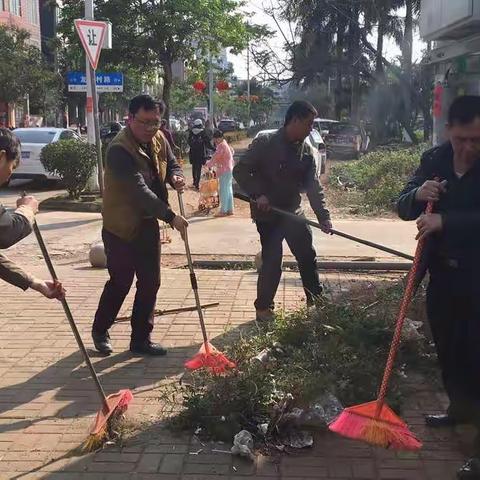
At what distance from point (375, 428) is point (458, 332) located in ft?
2.11

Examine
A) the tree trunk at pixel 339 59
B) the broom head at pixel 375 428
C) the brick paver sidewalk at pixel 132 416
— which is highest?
the tree trunk at pixel 339 59

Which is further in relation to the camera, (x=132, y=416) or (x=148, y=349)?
(x=148, y=349)

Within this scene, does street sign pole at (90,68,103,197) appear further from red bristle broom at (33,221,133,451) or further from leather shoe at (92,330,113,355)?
red bristle broom at (33,221,133,451)

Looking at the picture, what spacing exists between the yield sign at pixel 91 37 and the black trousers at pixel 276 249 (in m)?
6.82

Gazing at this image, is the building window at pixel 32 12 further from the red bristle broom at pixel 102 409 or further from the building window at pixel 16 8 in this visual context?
the red bristle broom at pixel 102 409

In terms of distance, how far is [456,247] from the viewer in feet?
10.5

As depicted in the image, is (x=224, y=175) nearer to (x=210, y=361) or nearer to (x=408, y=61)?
(x=210, y=361)

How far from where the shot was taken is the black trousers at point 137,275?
4.86 meters

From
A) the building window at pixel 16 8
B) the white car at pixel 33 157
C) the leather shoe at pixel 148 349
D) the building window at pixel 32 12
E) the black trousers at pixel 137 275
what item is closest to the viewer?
the black trousers at pixel 137 275

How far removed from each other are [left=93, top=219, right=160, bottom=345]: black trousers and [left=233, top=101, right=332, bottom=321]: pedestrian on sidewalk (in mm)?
902

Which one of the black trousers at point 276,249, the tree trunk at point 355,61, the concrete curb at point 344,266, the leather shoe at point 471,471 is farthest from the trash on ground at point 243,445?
the tree trunk at point 355,61

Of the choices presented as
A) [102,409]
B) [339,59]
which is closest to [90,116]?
[102,409]

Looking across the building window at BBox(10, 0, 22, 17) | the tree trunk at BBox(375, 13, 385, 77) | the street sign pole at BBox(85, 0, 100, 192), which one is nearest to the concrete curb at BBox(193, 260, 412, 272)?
the street sign pole at BBox(85, 0, 100, 192)

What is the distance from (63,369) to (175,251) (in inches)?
167
